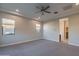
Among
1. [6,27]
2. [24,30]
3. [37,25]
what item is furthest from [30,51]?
[6,27]

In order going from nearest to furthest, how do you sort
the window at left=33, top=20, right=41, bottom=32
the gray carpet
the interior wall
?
the gray carpet → the interior wall → the window at left=33, top=20, right=41, bottom=32

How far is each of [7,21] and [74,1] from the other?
128cm

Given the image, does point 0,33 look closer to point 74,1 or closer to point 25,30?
point 25,30

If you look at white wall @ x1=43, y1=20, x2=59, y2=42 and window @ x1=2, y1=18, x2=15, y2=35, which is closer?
window @ x1=2, y1=18, x2=15, y2=35

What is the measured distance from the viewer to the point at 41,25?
204 centimetres

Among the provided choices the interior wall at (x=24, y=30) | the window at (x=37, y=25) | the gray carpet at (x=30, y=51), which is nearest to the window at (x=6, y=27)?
the interior wall at (x=24, y=30)

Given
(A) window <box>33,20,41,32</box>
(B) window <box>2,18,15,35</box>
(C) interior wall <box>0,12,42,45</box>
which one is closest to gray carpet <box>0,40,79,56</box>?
(C) interior wall <box>0,12,42,45</box>

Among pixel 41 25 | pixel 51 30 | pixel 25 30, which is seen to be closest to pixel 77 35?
pixel 51 30

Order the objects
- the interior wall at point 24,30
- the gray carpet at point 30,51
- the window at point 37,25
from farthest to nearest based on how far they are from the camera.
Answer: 1. the window at point 37,25
2. the interior wall at point 24,30
3. the gray carpet at point 30,51

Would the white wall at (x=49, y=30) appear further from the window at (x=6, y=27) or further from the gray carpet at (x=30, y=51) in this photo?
the window at (x=6, y=27)

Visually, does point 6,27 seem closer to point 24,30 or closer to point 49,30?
point 24,30

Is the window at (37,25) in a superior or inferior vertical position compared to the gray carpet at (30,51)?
superior

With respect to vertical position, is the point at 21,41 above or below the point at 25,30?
below

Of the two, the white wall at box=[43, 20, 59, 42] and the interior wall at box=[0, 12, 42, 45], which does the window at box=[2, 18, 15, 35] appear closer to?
the interior wall at box=[0, 12, 42, 45]
